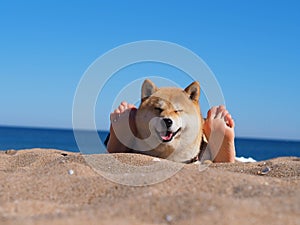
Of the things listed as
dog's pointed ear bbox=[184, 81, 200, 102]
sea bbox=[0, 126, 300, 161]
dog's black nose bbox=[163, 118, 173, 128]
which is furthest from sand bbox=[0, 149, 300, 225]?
dog's pointed ear bbox=[184, 81, 200, 102]

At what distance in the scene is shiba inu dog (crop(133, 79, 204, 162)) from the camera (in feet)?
12.5

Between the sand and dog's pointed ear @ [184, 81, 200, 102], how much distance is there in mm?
1202

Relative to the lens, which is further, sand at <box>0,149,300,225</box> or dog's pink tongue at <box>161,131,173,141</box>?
dog's pink tongue at <box>161,131,173,141</box>

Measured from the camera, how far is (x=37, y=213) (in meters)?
1.85

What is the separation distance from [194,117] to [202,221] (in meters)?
2.39

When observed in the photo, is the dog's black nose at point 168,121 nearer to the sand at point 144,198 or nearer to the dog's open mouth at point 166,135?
the dog's open mouth at point 166,135

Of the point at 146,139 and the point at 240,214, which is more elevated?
the point at 240,214

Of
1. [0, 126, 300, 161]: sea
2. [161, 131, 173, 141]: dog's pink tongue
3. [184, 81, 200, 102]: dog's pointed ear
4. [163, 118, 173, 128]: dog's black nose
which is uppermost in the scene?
[184, 81, 200, 102]: dog's pointed ear

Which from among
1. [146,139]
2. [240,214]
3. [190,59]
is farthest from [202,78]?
[240,214]

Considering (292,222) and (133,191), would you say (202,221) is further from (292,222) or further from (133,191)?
(133,191)

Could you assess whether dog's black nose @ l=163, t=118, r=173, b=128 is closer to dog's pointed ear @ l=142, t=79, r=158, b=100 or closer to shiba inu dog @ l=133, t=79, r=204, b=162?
shiba inu dog @ l=133, t=79, r=204, b=162

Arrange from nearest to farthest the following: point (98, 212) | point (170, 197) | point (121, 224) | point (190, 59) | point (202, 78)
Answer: point (121, 224) < point (98, 212) < point (170, 197) < point (190, 59) < point (202, 78)

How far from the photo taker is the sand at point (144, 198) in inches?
67.0

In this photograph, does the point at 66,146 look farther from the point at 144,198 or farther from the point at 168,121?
the point at 144,198
